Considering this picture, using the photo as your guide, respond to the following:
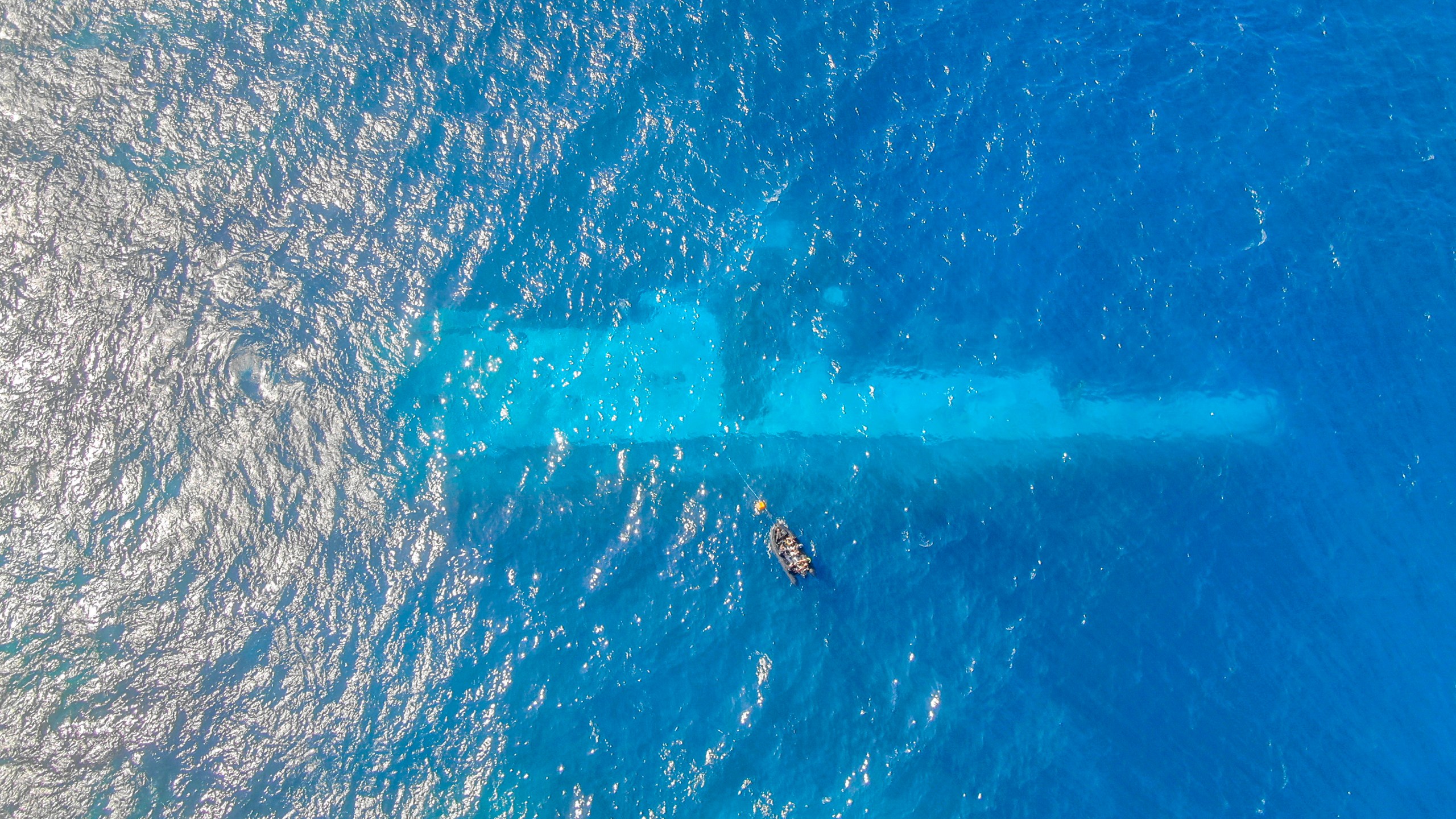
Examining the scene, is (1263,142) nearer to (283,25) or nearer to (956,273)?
(956,273)

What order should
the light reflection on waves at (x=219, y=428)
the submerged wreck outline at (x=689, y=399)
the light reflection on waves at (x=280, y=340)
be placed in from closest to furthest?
the light reflection on waves at (x=219, y=428) < the light reflection on waves at (x=280, y=340) < the submerged wreck outline at (x=689, y=399)

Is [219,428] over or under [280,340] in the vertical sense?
under

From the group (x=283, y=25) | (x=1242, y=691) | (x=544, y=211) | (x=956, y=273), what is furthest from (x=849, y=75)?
(x=1242, y=691)

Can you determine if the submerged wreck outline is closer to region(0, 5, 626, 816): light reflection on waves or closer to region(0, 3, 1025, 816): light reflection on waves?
region(0, 3, 1025, 816): light reflection on waves

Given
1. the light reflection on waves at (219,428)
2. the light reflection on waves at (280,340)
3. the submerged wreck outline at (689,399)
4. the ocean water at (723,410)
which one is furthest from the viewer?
the submerged wreck outline at (689,399)

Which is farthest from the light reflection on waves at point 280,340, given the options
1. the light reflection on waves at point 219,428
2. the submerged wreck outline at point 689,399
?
the submerged wreck outline at point 689,399

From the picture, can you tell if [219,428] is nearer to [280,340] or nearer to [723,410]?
[280,340]

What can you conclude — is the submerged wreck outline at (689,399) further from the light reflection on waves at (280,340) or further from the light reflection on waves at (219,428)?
the light reflection on waves at (219,428)

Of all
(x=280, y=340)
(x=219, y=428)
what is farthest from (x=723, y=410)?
(x=219, y=428)

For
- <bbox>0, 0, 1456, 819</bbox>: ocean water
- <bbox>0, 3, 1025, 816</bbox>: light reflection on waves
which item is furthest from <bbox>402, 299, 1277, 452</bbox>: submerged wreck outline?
<bbox>0, 3, 1025, 816</bbox>: light reflection on waves
